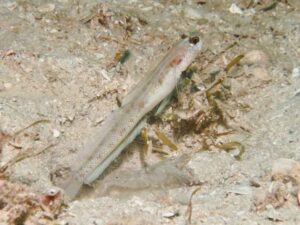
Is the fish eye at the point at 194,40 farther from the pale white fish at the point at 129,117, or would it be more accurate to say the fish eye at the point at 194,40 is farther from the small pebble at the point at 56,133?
the small pebble at the point at 56,133

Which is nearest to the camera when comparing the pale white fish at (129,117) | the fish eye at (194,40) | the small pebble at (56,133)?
the pale white fish at (129,117)

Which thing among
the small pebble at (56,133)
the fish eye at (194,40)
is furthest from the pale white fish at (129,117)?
the small pebble at (56,133)

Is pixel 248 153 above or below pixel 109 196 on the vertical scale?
above

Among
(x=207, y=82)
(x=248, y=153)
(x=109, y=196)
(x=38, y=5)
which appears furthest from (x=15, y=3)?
(x=248, y=153)

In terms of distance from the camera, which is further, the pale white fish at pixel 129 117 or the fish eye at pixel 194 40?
the fish eye at pixel 194 40

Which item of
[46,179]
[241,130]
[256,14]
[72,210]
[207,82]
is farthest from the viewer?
[256,14]

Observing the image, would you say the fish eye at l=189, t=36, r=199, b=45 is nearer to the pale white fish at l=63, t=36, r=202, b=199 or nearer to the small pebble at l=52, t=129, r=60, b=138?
the pale white fish at l=63, t=36, r=202, b=199

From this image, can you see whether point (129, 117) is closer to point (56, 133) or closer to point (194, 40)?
point (56, 133)

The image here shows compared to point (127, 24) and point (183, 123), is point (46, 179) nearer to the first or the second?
point (183, 123)

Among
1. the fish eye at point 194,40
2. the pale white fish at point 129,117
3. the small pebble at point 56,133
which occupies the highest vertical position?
the fish eye at point 194,40
